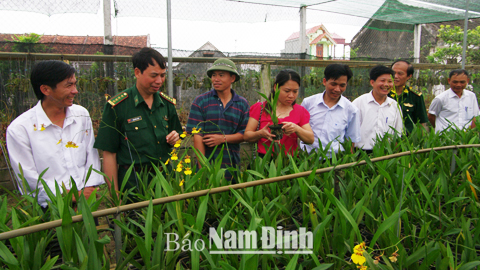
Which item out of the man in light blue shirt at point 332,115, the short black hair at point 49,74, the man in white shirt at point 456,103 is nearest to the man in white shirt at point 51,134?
the short black hair at point 49,74

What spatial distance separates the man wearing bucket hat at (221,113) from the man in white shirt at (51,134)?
2.49ft

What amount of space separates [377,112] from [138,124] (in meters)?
1.90

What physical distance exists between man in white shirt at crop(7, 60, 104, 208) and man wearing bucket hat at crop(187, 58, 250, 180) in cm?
76

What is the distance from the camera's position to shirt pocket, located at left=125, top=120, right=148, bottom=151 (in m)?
1.95

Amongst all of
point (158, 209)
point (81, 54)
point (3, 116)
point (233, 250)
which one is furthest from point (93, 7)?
point (233, 250)

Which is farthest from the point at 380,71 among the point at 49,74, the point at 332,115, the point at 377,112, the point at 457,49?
the point at 457,49

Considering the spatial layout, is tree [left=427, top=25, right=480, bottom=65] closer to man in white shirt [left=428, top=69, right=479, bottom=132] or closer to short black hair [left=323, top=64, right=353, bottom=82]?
man in white shirt [left=428, top=69, right=479, bottom=132]

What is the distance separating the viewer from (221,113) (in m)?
2.39

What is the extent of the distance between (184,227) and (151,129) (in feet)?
3.50

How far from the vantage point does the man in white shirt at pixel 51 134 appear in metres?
1.66

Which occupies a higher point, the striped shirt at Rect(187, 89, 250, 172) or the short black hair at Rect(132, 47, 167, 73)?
the short black hair at Rect(132, 47, 167, 73)

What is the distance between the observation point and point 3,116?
14.5 ft

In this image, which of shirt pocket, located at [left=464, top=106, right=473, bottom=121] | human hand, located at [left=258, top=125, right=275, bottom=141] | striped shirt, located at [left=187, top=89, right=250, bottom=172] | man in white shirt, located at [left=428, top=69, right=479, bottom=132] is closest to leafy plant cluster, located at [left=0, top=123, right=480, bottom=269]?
human hand, located at [left=258, top=125, right=275, bottom=141]

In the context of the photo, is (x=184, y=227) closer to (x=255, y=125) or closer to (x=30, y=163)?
(x=30, y=163)
